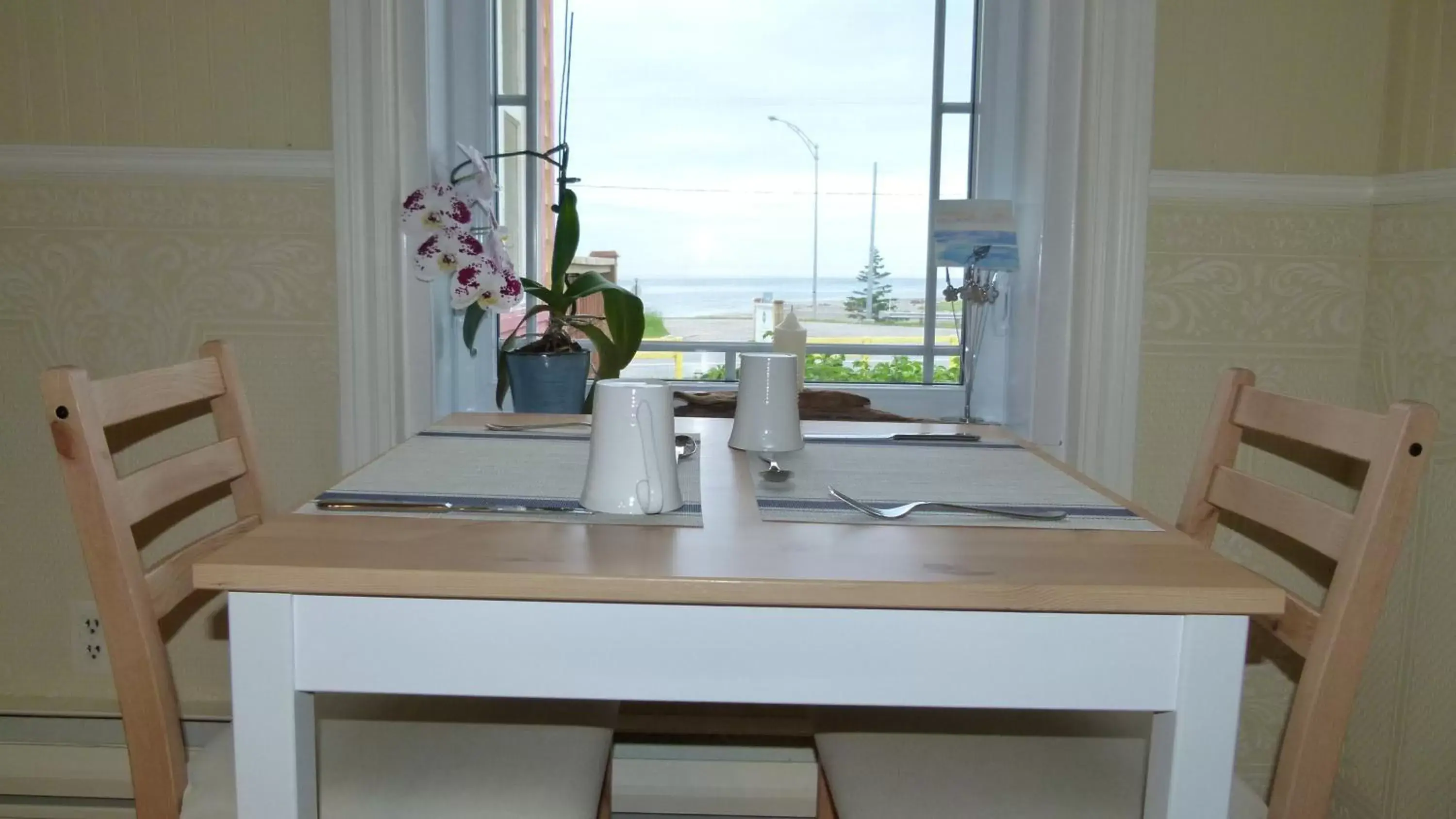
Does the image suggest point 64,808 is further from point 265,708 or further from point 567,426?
point 265,708

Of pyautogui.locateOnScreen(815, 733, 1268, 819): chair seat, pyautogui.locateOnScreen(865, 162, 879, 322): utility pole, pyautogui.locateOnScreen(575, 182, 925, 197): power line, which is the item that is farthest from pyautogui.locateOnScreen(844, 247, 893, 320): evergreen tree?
pyautogui.locateOnScreen(815, 733, 1268, 819): chair seat

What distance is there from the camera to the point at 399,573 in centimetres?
78

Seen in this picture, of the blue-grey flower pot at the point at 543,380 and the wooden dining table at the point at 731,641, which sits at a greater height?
the blue-grey flower pot at the point at 543,380

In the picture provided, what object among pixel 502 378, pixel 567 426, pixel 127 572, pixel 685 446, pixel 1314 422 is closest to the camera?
pixel 127 572

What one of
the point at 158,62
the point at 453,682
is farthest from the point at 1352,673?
the point at 158,62

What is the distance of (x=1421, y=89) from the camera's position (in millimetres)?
1712

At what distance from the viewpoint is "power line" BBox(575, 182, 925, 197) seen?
2.22 meters

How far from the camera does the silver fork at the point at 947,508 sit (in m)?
0.96

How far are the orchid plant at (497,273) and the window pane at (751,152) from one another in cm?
22

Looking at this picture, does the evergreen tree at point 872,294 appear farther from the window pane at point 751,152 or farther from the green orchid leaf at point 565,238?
the green orchid leaf at point 565,238

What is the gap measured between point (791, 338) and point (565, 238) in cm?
44

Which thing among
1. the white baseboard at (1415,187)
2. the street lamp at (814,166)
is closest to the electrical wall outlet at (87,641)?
the street lamp at (814,166)

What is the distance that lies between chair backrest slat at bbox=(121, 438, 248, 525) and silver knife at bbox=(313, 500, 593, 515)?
191 mm

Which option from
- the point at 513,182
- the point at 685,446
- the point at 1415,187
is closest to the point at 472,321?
the point at 513,182
